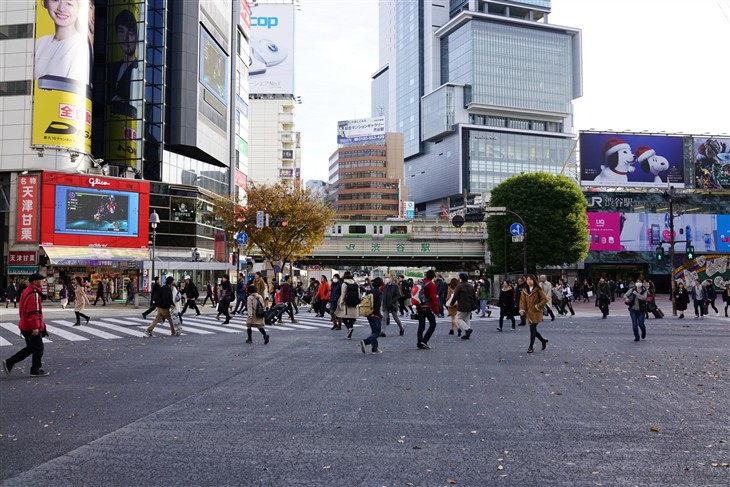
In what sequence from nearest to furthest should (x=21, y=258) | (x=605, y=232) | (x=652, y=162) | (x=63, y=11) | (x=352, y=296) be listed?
(x=352, y=296) < (x=21, y=258) < (x=63, y=11) < (x=652, y=162) < (x=605, y=232)

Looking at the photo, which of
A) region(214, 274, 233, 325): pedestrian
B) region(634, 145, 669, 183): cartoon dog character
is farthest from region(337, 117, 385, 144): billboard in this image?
region(214, 274, 233, 325): pedestrian

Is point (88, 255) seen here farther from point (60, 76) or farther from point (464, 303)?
point (464, 303)

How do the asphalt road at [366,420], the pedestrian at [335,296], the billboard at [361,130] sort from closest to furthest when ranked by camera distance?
the asphalt road at [366,420]
the pedestrian at [335,296]
the billboard at [361,130]

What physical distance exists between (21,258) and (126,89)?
15.4 m

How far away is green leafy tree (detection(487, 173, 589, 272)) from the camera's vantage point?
5172 cm

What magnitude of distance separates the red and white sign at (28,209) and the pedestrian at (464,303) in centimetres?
3509

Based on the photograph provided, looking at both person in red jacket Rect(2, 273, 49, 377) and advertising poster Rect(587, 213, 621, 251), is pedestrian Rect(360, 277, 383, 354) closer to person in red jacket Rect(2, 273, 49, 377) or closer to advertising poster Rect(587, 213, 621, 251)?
person in red jacket Rect(2, 273, 49, 377)

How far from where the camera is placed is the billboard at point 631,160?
62.6 metres

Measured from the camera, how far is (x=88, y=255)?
43.1 m

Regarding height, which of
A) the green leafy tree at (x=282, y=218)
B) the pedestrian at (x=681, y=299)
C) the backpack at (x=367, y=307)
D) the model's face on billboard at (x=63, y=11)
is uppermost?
the model's face on billboard at (x=63, y=11)

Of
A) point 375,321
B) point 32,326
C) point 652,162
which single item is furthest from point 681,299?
point 652,162

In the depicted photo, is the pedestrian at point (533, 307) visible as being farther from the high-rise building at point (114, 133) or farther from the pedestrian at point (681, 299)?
the high-rise building at point (114, 133)

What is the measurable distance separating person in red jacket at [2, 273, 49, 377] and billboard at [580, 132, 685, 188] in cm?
5870

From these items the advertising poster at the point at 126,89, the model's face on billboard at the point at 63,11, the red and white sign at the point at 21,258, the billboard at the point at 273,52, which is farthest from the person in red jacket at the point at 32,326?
the billboard at the point at 273,52
